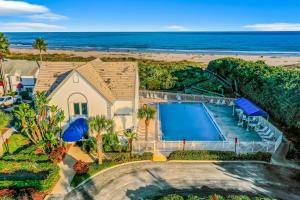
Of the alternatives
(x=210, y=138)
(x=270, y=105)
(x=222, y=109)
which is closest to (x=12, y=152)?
(x=210, y=138)

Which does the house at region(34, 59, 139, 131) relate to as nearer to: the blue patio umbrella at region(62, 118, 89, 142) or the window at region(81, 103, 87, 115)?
the window at region(81, 103, 87, 115)

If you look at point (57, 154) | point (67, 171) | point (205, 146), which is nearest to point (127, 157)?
point (67, 171)

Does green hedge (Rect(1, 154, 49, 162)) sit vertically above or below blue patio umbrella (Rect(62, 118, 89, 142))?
below

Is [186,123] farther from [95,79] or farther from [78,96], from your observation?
[78,96]

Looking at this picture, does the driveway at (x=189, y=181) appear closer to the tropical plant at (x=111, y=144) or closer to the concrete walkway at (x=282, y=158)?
the concrete walkway at (x=282, y=158)

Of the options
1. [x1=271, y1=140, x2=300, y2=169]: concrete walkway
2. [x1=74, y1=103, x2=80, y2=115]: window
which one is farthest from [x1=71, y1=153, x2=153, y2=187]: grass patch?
[x1=271, y1=140, x2=300, y2=169]: concrete walkway

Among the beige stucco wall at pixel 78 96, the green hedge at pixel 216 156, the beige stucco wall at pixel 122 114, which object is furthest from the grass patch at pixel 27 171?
the green hedge at pixel 216 156
